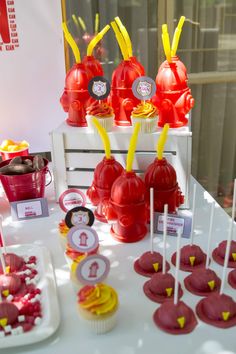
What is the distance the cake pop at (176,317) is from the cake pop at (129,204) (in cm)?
31

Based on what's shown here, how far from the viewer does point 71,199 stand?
4.37 feet

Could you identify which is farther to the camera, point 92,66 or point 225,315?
point 92,66

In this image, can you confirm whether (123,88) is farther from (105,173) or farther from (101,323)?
(101,323)

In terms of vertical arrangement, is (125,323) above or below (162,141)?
below

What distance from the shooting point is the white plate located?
83cm

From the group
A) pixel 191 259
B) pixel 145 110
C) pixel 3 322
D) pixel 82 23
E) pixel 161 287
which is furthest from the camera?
pixel 82 23

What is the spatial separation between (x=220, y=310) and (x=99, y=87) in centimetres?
75

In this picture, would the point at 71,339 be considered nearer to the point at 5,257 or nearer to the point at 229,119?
the point at 5,257

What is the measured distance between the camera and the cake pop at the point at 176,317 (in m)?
0.86

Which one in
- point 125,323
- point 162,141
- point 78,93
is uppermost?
point 78,93

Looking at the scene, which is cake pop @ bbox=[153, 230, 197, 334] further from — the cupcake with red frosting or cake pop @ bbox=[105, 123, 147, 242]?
the cupcake with red frosting

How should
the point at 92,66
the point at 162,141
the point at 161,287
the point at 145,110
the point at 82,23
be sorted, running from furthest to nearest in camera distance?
the point at 82,23
the point at 92,66
the point at 145,110
the point at 162,141
the point at 161,287

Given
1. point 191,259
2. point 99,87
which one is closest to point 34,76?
point 99,87

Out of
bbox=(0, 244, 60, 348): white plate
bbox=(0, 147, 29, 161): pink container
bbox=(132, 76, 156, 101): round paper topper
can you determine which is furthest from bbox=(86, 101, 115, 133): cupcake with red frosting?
bbox=(0, 244, 60, 348): white plate
